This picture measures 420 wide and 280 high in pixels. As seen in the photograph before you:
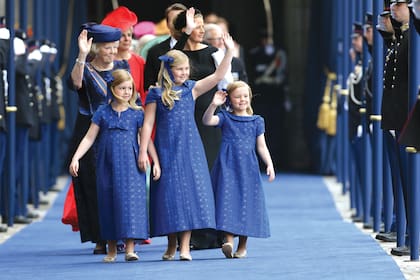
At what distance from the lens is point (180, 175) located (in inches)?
463

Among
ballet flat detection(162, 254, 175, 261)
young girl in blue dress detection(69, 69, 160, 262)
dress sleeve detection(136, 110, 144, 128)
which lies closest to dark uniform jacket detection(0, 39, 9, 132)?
young girl in blue dress detection(69, 69, 160, 262)

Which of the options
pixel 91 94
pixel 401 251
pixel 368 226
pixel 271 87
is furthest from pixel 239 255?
pixel 271 87

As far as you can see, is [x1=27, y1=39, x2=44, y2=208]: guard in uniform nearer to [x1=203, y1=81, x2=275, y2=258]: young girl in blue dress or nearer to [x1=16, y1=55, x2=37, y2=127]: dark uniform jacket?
[x1=16, y1=55, x2=37, y2=127]: dark uniform jacket

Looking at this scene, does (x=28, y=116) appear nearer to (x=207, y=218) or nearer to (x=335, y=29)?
(x=207, y=218)

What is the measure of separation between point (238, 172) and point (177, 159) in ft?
1.55

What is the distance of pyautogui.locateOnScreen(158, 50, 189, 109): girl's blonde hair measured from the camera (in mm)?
11742

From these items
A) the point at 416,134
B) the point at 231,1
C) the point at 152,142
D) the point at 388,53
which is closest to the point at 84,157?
the point at 152,142

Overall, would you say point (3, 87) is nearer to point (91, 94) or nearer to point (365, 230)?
point (91, 94)

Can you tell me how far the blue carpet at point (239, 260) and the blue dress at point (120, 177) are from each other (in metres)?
0.25

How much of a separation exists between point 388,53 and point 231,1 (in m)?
14.3

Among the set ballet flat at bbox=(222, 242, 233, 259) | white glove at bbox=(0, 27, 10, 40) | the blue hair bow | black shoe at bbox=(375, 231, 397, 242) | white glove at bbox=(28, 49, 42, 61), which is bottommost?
black shoe at bbox=(375, 231, 397, 242)

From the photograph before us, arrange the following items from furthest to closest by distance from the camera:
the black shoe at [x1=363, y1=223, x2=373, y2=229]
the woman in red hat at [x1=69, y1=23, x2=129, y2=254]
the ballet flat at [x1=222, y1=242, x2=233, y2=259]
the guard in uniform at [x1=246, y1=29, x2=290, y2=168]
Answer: the guard in uniform at [x1=246, y1=29, x2=290, y2=168] → the black shoe at [x1=363, y1=223, x2=373, y2=229] → the woman in red hat at [x1=69, y1=23, x2=129, y2=254] → the ballet flat at [x1=222, y1=242, x2=233, y2=259]

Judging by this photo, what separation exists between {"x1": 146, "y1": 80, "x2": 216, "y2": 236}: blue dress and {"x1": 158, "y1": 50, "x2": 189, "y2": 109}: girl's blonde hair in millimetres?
38

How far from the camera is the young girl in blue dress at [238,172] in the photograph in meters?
11.9
